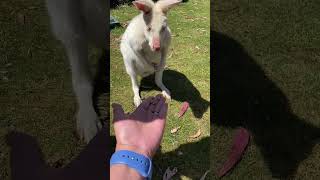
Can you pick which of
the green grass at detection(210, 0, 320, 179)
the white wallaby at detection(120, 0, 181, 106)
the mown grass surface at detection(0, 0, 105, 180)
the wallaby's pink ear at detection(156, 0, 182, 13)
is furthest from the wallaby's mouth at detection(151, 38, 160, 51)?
the green grass at detection(210, 0, 320, 179)

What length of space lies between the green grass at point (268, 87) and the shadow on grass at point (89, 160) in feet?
0.68

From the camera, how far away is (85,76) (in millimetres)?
1872

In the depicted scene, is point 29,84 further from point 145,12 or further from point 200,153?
point 200,153

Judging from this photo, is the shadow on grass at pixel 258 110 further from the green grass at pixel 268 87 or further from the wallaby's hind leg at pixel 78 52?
the wallaby's hind leg at pixel 78 52

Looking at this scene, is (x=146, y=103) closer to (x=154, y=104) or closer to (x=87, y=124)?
(x=154, y=104)

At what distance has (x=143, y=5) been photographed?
1792 mm

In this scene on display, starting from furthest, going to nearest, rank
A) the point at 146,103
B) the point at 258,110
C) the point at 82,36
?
the point at 258,110
the point at 146,103
the point at 82,36

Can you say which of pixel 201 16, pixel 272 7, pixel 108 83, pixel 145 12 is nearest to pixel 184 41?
pixel 201 16

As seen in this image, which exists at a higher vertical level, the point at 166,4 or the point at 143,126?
the point at 166,4

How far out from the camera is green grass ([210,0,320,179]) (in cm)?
271

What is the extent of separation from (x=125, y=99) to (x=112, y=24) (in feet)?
1.02

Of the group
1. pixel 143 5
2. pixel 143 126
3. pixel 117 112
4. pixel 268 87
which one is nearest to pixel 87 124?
pixel 117 112

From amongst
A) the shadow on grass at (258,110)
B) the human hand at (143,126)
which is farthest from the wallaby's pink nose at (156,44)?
the shadow on grass at (258,110)

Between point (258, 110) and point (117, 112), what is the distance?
1285 millimetres
